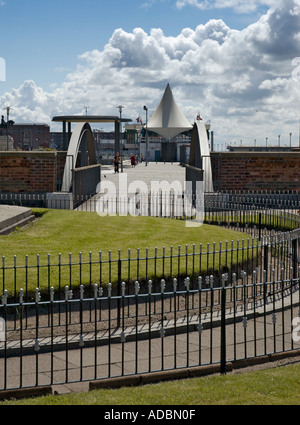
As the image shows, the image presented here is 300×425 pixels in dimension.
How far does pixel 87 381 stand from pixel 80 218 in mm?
10911

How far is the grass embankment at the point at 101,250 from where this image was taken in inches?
422

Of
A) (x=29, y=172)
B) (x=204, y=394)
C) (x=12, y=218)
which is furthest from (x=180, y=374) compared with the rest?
(x=29, y=172)

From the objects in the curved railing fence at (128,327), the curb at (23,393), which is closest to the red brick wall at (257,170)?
the curved railing fence at (128,327)

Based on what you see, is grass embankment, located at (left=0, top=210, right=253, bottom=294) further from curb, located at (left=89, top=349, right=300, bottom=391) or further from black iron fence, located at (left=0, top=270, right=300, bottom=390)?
curb, located at (left=89, top=349, right=300, bottom=391)

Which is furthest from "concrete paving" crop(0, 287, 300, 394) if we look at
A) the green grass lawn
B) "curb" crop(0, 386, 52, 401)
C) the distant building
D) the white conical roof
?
the distant building

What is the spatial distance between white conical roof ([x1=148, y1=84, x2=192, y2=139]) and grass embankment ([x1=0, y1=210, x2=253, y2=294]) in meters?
56.4

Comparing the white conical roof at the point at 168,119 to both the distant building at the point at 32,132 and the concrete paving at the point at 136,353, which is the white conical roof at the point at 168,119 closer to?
the concrete paving at the point at 136,353

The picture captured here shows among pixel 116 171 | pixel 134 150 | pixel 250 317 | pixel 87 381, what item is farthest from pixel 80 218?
pixel 134 150

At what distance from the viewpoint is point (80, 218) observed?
701 inches

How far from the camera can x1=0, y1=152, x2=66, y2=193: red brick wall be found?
2394cm

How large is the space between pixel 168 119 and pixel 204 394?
70660 millimetres

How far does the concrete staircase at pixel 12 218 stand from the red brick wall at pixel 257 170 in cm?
971

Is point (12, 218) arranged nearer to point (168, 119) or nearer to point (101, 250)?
point (101, 250)
